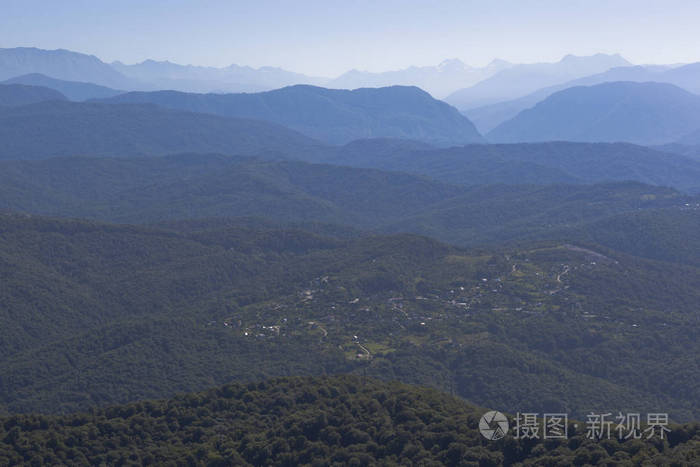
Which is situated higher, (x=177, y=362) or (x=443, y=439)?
(x=443, y=439)

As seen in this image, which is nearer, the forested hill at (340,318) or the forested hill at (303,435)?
the forested hill at (303,435)

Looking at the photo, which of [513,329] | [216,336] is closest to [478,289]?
[513,329]

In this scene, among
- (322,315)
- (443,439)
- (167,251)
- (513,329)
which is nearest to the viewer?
(443,439)

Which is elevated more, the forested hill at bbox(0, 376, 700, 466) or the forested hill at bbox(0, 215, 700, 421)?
the forested hill at bbox(0, 376, 700, 466)

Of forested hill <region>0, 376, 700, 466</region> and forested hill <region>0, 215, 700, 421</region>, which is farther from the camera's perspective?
forested hill <region>0, 215, 700, 421</region>

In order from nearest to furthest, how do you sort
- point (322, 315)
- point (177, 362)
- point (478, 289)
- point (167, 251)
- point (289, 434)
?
point (289, 434), point (177, 362), point (322, 315), point (478, 289), point (167, 251)

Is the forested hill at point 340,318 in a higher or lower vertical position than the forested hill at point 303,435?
lower

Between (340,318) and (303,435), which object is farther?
(340,318)

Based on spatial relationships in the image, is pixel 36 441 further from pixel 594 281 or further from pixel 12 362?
pixel 594 281
